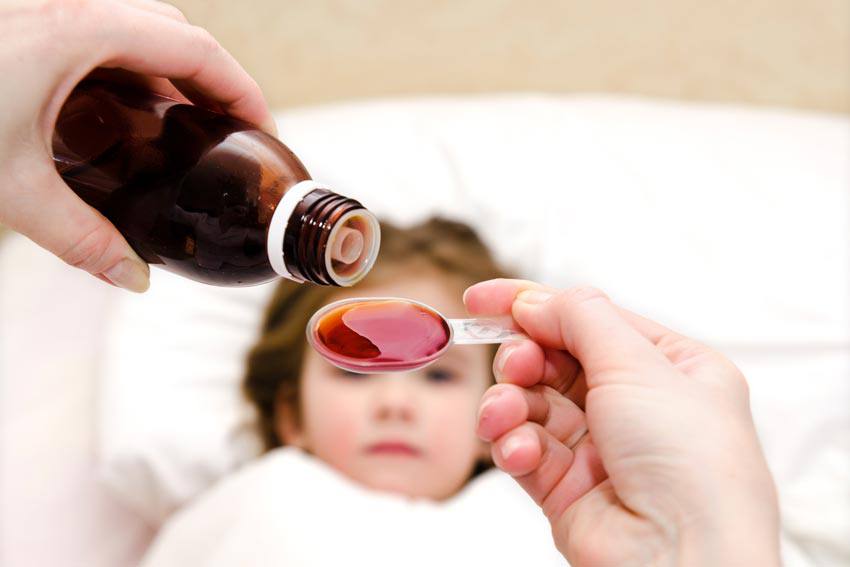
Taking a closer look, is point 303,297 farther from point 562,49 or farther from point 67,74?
point 67,74

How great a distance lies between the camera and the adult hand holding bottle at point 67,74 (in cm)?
51

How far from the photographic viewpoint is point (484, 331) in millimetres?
690

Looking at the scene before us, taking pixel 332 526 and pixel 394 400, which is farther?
pixel 394 400

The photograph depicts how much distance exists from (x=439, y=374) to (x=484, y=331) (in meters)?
0.47

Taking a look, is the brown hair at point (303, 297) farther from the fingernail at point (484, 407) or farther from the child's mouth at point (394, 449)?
the fingernail at point (484, 407)

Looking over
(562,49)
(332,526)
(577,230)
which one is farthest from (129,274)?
(562,49)

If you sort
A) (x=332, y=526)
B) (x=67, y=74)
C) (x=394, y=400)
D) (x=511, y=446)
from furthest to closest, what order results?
1. (x=394, y=400)
2. (x=332, y=526)
3. (x=511, y=446)
4. (x=67, y=74)

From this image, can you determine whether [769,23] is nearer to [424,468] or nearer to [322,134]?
[322,134]

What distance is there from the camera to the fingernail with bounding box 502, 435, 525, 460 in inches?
24.6

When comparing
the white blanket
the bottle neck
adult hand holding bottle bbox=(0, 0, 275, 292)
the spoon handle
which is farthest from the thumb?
the white blanket

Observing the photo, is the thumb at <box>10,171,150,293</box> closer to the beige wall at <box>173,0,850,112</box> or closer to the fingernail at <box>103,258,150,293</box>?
the fingernail at <box>103,258,150,293</box>

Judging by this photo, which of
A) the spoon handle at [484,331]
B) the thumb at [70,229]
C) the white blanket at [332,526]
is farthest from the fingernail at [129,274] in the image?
the white blanket at [332,526]

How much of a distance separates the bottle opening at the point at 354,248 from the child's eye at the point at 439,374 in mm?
571

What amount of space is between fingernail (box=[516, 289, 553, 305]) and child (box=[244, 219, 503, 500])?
0.38 metres
